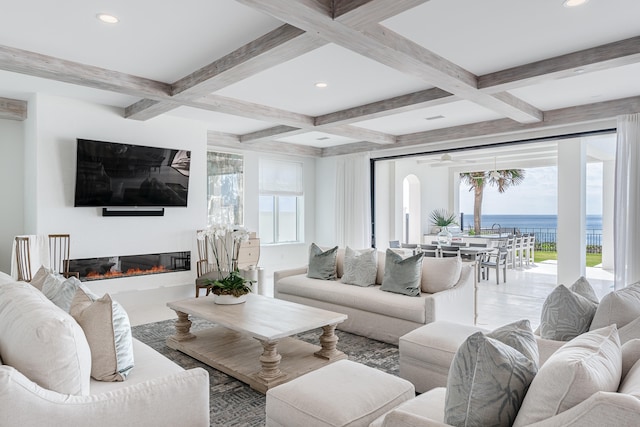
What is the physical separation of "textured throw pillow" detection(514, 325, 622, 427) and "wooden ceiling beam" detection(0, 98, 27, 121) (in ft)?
19.7

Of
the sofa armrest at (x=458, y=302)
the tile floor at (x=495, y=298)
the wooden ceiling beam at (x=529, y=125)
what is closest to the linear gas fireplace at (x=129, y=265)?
the tile floor at (x=495, y=298)

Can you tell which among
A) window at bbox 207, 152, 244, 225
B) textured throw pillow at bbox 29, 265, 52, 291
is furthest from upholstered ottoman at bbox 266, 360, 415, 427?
window at bbox 207, 152, 244, 225

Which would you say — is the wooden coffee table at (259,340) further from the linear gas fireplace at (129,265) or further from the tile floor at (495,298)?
the linear gas fireplace at (129,265)

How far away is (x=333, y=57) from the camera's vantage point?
3.62 metres

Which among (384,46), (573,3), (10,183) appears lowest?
(10,183)

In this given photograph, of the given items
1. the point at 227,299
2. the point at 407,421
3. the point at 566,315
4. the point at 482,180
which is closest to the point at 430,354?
the point at 566,315

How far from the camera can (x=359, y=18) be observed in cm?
253

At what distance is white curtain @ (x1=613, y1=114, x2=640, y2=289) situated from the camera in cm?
485

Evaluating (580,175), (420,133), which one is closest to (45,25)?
(420,133)

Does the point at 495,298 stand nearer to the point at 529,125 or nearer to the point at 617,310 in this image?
the point at 529,125

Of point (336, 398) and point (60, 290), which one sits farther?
point (60, 290)

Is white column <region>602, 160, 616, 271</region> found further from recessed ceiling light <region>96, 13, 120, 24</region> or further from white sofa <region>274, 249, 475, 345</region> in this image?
recessed ceiling light <region>96, 13, 120, 24</region>

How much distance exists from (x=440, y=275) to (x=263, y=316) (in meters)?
1.92

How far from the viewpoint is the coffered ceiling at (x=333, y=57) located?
2.74 m
